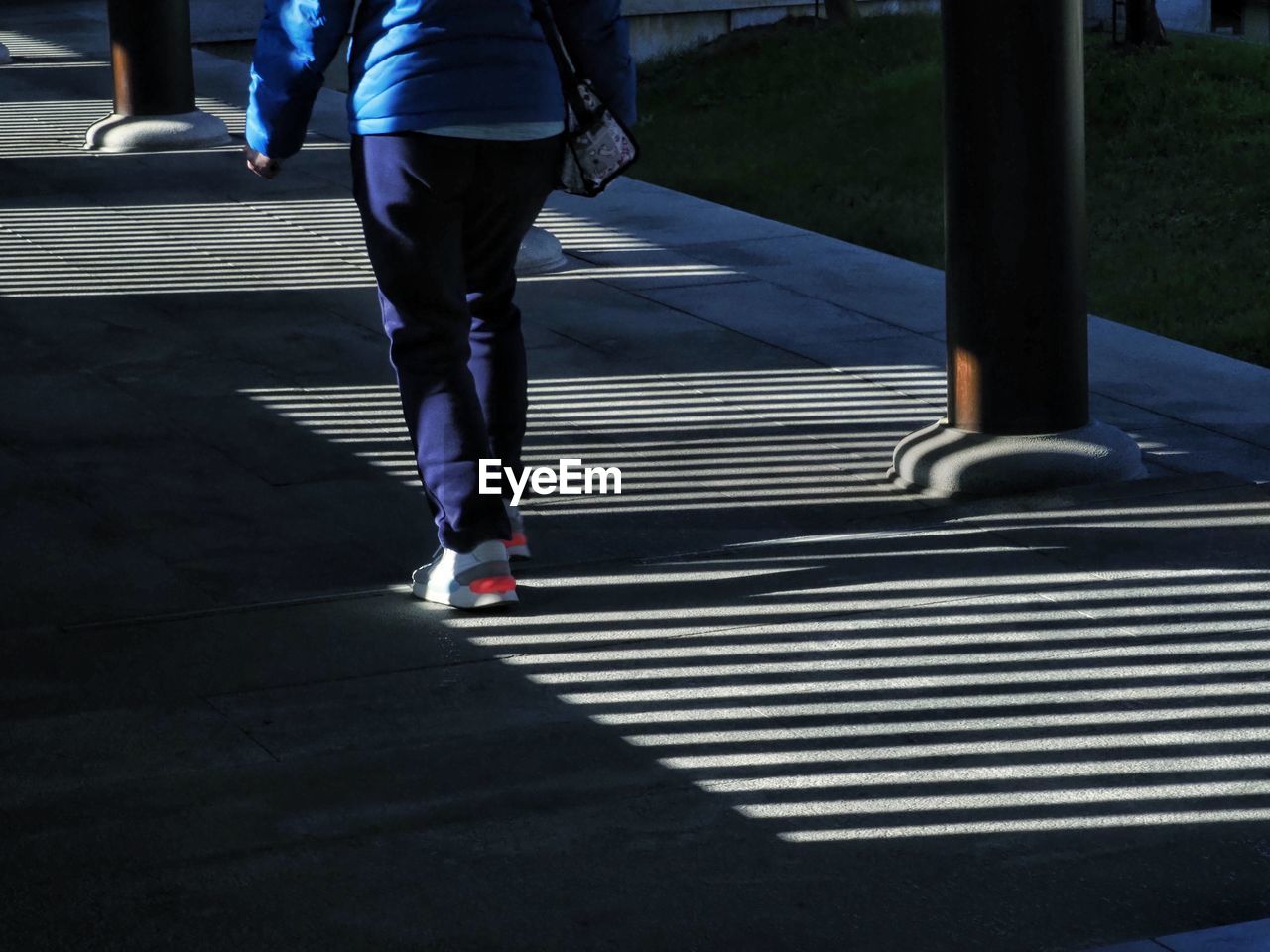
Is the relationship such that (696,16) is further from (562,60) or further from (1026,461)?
(562,60)

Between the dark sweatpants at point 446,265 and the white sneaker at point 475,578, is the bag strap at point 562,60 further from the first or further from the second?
the white sneaker at point 475,578

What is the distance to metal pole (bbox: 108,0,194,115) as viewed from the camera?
1086cm

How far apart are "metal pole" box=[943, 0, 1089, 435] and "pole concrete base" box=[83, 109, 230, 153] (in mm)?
6756

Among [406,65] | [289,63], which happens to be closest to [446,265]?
[406,65]

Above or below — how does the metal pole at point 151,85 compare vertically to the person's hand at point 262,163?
above

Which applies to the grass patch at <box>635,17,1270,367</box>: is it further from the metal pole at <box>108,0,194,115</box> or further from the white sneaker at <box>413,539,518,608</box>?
the white sneaker at <box>413,539,518,608</box>

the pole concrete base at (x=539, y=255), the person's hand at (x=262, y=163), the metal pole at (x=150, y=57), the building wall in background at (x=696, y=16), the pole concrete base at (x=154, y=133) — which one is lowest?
the pole concrete base at (x=539, y=255)

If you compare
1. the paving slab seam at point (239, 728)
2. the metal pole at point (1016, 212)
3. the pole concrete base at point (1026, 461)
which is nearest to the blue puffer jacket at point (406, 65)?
the paving slab seam at point (239, 728)

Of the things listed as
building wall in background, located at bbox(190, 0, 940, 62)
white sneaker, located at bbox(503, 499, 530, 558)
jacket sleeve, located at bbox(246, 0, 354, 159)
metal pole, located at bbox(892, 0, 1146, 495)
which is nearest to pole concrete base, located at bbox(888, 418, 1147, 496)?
metal pole, located at bbox(892, 0, 1146, 495)

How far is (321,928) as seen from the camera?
2791 mm

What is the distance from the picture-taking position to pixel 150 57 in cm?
1088

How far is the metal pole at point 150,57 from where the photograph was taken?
10859 millimetres

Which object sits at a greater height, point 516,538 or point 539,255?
point 539,255

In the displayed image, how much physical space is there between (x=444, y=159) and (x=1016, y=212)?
5.39 ft
